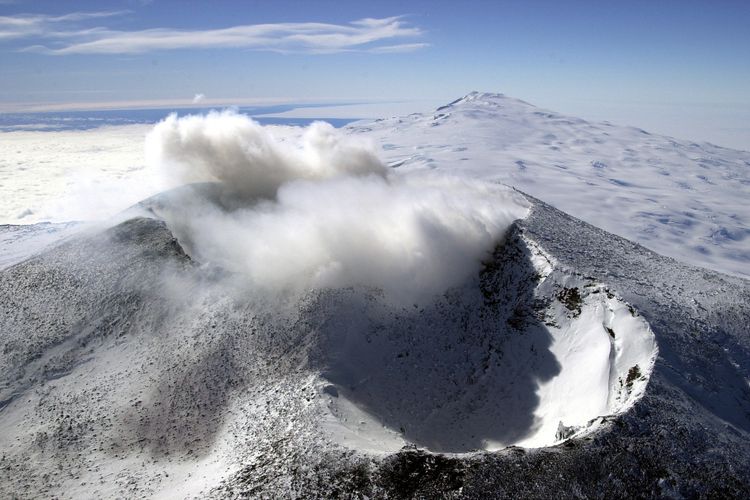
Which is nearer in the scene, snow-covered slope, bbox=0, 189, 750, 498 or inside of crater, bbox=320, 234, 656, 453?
snow-covered slope, bbox=0, 189, 750, 498

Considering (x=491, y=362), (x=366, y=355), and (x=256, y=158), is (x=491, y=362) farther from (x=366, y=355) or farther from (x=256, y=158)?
(x=256, y=158)

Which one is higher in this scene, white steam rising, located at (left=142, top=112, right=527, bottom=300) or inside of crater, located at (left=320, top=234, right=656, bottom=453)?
white steam rising, located at (left=142, top=112, right=527, bottom=300)

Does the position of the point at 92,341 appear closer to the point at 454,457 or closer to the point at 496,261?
the point at 454,457

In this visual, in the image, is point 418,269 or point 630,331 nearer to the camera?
point 630,331

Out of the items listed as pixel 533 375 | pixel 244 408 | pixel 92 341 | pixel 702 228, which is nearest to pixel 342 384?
pixel 244 408

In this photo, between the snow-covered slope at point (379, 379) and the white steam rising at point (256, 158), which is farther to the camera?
the white steam rising at point (256, 158)

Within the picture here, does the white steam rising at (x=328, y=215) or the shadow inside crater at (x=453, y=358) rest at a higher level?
the white steam rising at (x=328, y=215)
